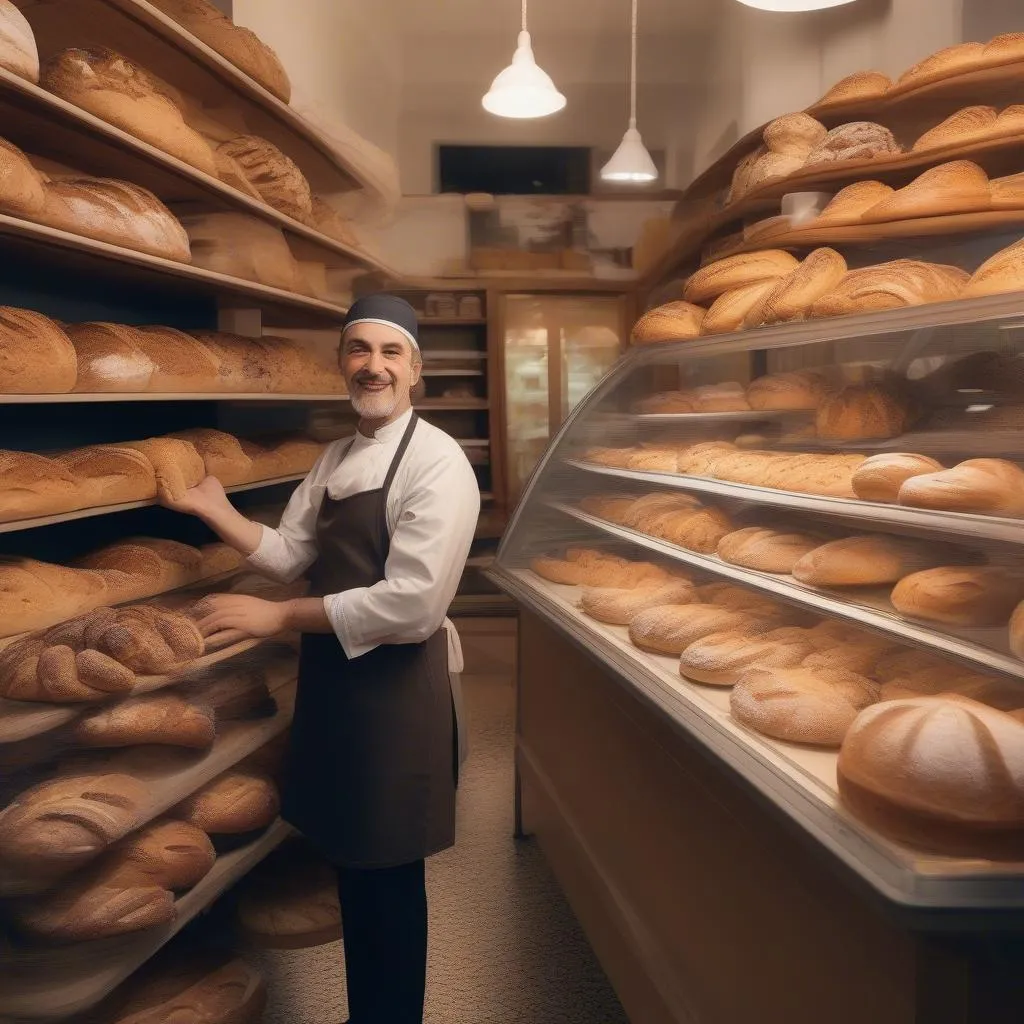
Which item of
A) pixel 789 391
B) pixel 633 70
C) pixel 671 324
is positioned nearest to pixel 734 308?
pixel 671 324

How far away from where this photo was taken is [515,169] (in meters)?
A: 4.03

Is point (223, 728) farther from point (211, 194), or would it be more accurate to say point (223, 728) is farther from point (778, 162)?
point (778, 162)

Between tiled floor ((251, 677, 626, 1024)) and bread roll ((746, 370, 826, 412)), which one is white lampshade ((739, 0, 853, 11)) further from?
tiled floor ((251, 677, 626, 1024))

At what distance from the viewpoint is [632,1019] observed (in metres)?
2.00

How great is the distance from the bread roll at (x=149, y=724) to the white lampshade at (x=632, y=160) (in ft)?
9.92

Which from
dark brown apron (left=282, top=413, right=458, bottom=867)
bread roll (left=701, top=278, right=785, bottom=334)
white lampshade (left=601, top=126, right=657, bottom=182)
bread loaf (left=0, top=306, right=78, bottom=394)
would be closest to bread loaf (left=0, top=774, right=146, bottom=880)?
dark brown apron (left=282, top=413, right=458, bottom=867)

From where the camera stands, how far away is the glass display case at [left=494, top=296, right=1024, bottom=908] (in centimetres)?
108

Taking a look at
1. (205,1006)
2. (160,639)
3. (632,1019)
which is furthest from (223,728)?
(632,1019)

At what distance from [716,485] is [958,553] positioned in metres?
0.60

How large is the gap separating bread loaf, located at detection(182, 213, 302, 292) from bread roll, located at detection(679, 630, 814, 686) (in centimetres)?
163

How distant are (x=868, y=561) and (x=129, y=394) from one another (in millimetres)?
1612

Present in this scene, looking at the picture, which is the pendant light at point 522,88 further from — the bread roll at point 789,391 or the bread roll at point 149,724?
the bread roll at point 149,724

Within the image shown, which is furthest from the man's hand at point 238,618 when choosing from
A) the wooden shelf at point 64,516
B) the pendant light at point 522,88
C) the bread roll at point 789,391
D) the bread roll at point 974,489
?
the pendant light at point 522,88

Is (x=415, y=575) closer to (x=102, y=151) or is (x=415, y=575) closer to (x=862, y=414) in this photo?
(x=862, y=414)
